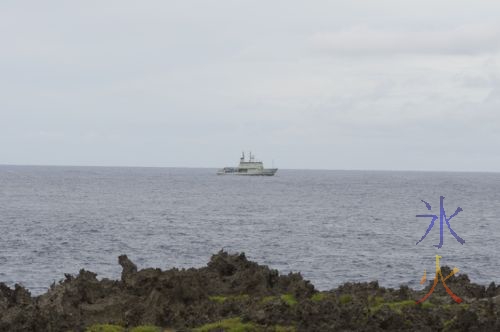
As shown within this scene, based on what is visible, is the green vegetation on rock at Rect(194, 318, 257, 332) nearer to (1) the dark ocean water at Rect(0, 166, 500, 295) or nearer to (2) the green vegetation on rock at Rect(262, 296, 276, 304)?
(2) the green vegetation on rock at Rect(262, 296, 276, 304)

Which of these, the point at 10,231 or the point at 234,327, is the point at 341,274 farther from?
the point at 10,231

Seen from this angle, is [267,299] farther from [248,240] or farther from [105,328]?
[248,240]

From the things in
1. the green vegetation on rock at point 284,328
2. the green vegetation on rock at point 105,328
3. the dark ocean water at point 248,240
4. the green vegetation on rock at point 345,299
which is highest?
the green vegetation on rock at point 345,299

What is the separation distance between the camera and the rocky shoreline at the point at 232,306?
67.3ft

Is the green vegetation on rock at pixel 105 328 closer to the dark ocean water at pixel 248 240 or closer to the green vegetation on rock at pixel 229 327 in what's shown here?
the green vegetation on rock at pixel 229 327

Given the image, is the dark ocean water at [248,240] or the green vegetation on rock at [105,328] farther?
the dark ocean water at [248,240]

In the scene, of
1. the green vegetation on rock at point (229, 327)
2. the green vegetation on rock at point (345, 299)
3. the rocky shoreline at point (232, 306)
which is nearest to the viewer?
the green vegetation on rock at point (229, 327)

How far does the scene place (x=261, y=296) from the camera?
86.2 ft

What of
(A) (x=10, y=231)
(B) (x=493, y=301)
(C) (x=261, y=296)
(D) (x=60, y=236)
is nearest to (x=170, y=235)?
(D) (x=60, y=236)

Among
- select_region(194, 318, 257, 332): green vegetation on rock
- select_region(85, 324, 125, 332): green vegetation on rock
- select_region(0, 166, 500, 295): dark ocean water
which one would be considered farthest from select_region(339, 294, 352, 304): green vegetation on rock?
select_region(0, 166, 500, 295): dark ocean water

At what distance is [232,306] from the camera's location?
2312 centimetres

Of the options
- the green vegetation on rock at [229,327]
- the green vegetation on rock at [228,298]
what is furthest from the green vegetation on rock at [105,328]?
the green vegetation on rock at [228,298]

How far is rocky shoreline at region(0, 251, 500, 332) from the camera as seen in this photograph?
67.3 feet

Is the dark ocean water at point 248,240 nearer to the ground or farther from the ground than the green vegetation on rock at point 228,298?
nearer to the ground
